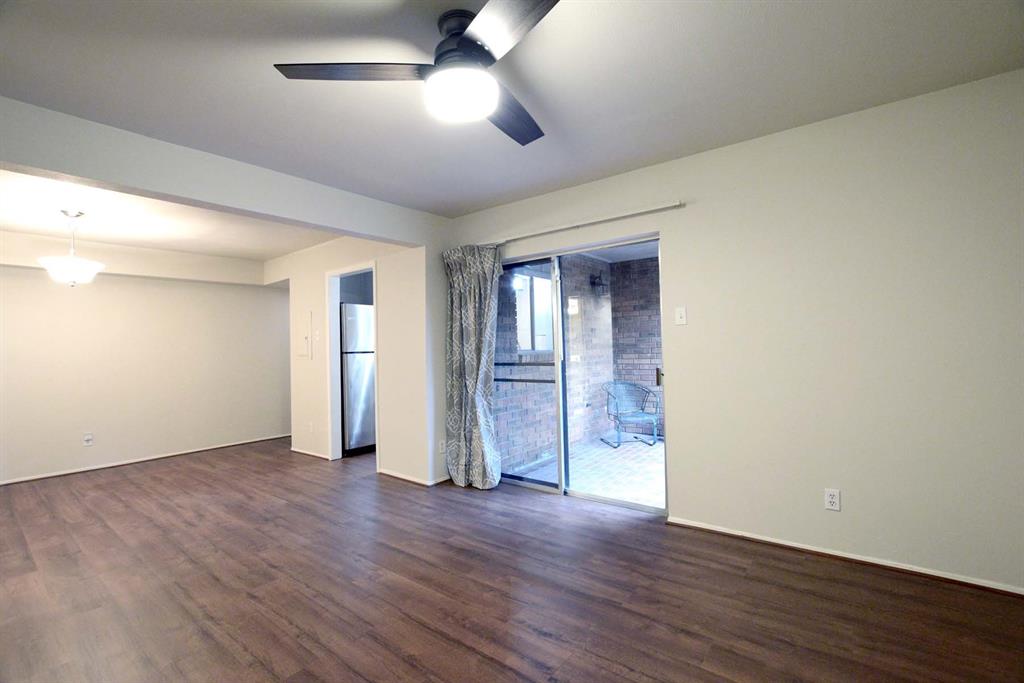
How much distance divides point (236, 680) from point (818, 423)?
304 cm

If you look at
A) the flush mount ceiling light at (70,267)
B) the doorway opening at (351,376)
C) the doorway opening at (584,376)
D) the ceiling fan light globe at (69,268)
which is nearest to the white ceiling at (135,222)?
→ the flush mount ceiling light at (70,267)

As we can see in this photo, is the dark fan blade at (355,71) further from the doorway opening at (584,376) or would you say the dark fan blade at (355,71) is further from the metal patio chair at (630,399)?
the metal patio chair at (630,399)

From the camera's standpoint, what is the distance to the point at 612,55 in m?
1.92

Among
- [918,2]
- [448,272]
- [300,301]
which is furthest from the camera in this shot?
[300,301]

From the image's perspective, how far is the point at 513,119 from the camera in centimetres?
196

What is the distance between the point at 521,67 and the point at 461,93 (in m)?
0.53

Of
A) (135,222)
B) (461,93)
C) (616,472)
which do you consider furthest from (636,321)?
(135,222)

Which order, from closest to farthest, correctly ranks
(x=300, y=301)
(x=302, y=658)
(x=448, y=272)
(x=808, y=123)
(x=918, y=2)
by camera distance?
(x=918, y=2)
(x=302, y=658)
(x=808, y=123)
(x=448, y=272)
(x=300, y=301)

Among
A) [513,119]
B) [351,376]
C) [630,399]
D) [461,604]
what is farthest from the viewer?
[630,399]

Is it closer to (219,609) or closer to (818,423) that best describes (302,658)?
(219,609)

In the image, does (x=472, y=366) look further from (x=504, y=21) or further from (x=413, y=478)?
(x=504, y=21)

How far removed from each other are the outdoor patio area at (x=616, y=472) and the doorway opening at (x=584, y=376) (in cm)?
1

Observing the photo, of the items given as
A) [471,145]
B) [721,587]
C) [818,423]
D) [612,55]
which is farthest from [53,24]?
[818,423]

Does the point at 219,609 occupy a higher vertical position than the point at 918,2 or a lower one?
lower
